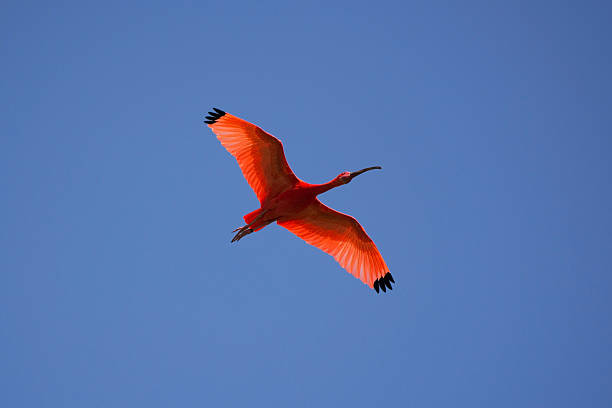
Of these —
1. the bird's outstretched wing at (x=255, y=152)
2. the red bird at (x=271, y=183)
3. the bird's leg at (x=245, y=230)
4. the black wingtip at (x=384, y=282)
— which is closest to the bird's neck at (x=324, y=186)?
the red bird at (x=271, y=183)

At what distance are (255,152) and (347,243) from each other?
12.5ft

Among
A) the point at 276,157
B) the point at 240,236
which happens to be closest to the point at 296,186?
the point at 276,157

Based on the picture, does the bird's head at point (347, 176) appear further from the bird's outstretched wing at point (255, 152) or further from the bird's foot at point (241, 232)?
the bird's foot at point (241, 232)

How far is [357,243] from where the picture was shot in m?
17.2

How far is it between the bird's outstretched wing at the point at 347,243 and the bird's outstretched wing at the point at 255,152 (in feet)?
4.98

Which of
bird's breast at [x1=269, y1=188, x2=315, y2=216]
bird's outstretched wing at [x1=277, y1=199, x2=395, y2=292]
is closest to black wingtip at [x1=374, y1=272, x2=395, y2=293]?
bird's outstretched wing at [x1=277, y1=199, x2=395, y2=292]

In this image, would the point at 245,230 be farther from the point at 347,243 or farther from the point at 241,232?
the point at 347,243

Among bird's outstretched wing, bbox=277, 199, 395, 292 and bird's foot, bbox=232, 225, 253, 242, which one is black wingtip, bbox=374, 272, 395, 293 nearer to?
bird's outstretched wing, bbox=277, 199, 395, 292

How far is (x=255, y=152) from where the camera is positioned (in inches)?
609

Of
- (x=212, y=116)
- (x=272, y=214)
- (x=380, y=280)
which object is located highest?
(x=212, y=116)

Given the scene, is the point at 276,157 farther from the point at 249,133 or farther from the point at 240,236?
the point at 240,236

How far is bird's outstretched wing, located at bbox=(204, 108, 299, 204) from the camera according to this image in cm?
1522

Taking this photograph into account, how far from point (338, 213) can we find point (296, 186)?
163 cm

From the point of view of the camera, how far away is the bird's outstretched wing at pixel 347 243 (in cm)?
1684
